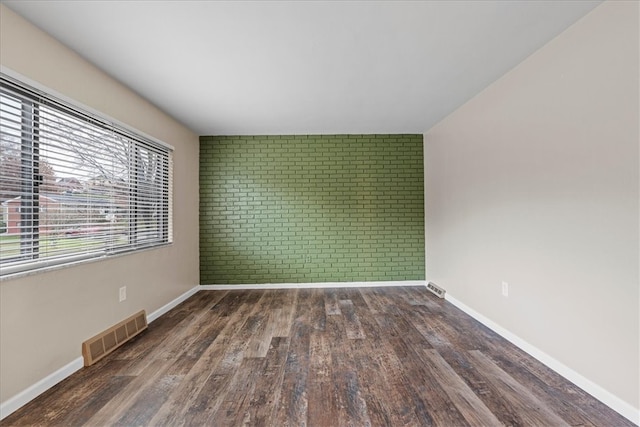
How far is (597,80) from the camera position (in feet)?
5.41

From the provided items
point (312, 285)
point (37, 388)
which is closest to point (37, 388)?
point (37, 388)

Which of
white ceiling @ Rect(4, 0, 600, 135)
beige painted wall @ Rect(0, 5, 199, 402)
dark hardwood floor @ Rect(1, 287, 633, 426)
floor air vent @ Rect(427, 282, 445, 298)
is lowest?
dark hardwood floor @ Rect(1, 287, 633, 426)

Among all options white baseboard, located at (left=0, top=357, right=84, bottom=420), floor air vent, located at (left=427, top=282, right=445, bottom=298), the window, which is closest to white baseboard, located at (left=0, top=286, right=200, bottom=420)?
white baseboard, located at (left=0, top=357, right=84, bottom=420)

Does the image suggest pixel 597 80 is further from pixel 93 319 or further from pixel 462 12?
pixel 93 319

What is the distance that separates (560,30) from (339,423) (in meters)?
2.80

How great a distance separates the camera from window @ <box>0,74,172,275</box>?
5.33ft

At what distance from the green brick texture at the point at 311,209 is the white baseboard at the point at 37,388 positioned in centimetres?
217

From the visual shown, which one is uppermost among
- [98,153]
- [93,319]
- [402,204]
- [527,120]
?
[527,120]

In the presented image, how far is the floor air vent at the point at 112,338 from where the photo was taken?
2057mm

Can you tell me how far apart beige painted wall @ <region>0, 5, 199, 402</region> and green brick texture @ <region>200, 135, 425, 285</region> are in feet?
3.41

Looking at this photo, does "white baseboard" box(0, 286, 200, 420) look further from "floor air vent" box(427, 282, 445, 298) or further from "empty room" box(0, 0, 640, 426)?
"floor air vent" box(427, 282, 445, 298)

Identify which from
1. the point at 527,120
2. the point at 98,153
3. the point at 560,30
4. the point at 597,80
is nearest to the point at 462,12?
the point at 560,30

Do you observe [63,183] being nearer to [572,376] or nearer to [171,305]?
[171,305]

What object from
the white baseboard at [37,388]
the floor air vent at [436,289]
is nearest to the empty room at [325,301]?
the white baseboard at [37,388]
